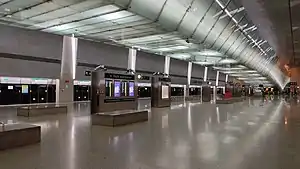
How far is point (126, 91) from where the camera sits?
16594 millimetres

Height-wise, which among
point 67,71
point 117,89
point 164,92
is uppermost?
point 67,71

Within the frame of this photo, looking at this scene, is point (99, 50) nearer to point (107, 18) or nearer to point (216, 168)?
point (107, 18)

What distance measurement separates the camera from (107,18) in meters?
17.2

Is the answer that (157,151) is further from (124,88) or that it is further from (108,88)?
(124,88)

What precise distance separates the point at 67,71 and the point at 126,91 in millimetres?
8814

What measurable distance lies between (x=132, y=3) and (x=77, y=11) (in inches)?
154

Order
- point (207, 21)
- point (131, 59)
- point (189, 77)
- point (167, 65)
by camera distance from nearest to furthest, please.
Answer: point (207, 21)
point (131, 59)
point (167, 65)
point (189, 77)

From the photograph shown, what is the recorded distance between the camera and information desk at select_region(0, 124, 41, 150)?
5477mm

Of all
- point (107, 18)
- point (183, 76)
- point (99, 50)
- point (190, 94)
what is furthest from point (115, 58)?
point (190, 94)

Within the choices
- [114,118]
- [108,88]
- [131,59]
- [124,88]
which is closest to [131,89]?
[124,88]

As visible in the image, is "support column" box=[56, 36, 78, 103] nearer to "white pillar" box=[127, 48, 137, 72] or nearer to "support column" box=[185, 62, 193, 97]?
"white pillar" box=[127, 48, 137, 72]

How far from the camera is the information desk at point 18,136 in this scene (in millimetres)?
Result: 5477

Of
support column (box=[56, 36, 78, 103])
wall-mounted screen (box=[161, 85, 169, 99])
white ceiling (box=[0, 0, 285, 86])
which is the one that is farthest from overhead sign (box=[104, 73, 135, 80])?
support column (box=[56, 36, 78, 103])

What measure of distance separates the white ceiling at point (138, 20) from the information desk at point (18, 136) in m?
9.24
